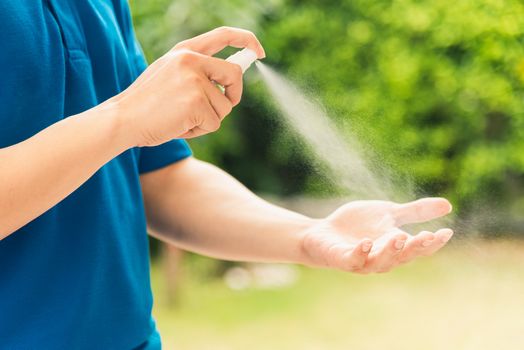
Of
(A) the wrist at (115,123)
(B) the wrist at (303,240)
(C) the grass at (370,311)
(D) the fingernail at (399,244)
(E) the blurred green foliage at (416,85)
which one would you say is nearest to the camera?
(A) the wrist at (115,123)

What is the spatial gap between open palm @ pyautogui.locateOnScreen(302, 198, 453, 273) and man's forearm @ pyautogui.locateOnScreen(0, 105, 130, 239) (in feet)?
1.10

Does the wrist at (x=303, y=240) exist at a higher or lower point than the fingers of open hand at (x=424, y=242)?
lower

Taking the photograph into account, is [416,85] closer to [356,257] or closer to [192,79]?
[356,257]

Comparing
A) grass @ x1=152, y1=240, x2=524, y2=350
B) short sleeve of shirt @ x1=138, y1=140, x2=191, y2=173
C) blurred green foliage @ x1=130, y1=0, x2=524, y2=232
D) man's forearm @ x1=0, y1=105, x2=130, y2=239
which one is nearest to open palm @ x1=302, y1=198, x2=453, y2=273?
short sleeve of shirt @ x1=138, y1=140, x2=191, y2=173

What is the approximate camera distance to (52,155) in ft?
2.46

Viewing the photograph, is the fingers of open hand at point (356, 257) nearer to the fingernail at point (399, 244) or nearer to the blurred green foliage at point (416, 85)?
the fingernail at point (399, 244)

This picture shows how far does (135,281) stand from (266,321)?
245 cm

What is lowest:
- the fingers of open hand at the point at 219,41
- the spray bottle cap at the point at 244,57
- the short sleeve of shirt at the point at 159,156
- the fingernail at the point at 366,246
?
the short sleeve of shirt at the point at 159,156

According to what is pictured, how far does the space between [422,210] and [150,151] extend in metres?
0.39

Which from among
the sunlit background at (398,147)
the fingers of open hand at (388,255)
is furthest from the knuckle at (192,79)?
the sunlit background at (398,147)

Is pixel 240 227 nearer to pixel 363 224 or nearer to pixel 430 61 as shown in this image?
pixel 363 224

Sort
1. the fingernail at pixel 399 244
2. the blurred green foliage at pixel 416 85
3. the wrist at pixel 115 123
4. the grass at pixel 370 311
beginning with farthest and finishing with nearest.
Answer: the blurred green foliage at pixel 416 85 < the grass at pixel 370 311 < the fingernail at pixel 399 244 < the wrist at pixel 115 123

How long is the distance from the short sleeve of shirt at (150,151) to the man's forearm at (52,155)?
342mm

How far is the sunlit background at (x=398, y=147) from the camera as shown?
327 cm
